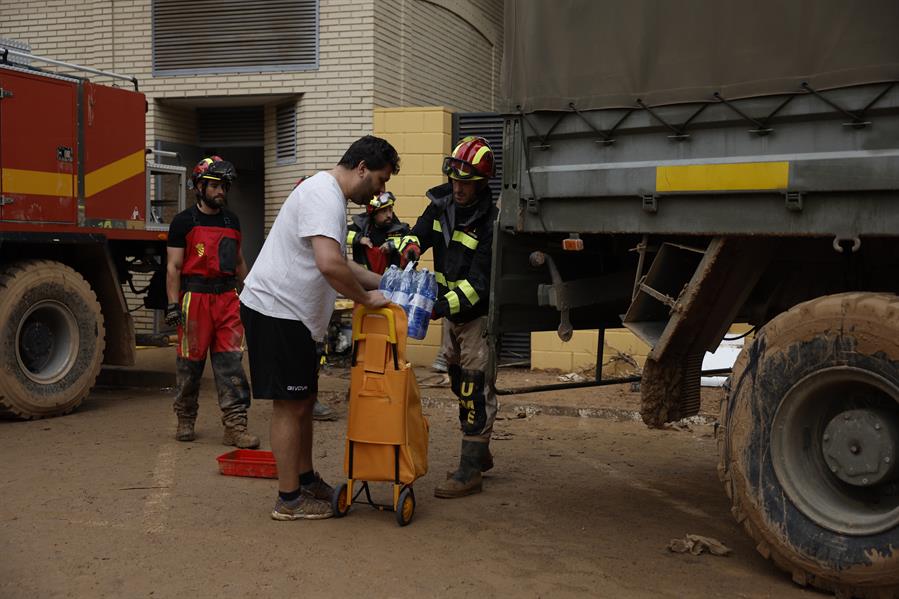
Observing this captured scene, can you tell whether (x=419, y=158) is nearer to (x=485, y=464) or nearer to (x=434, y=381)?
(x=434, y=381)

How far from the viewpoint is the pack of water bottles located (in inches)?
213

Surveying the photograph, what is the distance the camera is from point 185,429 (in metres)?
7.40

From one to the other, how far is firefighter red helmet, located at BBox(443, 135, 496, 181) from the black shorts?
1319 millimetres

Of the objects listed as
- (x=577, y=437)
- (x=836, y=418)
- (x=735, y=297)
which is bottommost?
(x=577, y=437)

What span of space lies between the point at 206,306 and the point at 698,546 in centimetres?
402

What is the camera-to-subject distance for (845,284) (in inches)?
191

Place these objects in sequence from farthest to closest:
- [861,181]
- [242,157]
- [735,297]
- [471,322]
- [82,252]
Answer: [242,157], [82,252], [471,322], [735,297], [861,181]

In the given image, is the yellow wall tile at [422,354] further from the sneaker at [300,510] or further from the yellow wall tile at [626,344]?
the sneaker at [300,510]

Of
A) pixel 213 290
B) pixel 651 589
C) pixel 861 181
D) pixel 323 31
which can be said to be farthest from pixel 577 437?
pixel 323 31

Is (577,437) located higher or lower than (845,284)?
lower

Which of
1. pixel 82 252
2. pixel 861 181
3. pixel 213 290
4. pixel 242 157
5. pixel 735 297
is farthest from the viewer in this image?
pixel 242 157

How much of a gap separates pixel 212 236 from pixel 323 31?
16.8ft

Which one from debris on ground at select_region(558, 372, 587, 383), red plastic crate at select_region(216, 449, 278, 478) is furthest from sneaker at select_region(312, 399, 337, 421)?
debris on ground at select_region(558, 372, 587, 383)

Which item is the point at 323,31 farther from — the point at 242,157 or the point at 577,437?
the point at 577,437
